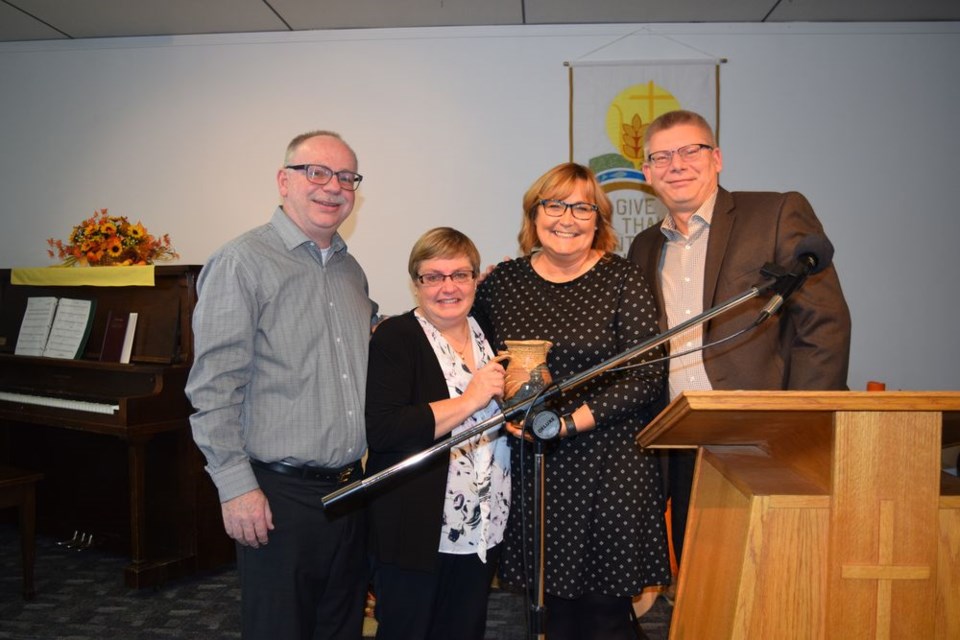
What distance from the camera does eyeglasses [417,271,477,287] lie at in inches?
74.1

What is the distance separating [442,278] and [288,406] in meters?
0.53

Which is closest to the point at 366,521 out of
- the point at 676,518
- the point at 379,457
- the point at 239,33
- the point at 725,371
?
the point at 379,457

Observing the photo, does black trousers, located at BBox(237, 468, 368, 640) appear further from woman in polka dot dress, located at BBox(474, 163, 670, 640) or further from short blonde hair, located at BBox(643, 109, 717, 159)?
short blonde hair, located at BBox(643, 109, 717, 159)

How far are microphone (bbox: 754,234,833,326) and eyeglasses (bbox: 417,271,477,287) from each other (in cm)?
80

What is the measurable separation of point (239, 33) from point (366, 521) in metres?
3.66

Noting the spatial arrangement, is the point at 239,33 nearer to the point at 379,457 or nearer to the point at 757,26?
the point at 757,26

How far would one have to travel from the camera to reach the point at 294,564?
5.97 feet

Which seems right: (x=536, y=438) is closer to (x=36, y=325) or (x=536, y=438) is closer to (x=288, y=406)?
(x=288, y=406)

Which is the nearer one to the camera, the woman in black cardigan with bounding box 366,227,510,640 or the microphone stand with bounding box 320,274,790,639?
the microphone stand with bounding box 320,274,790,639

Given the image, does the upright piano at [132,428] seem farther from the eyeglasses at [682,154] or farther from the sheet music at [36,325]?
the eyeglasses at [682,154]

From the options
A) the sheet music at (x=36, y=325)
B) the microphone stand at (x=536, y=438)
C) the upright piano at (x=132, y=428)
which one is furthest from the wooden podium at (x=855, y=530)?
the sheet music at (x=36, y=325)

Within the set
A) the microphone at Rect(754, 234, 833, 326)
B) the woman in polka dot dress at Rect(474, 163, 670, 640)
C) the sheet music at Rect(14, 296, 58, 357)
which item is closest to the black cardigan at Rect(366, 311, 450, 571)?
the woman in polka dot dress at Rect(474, 163, 670, 640)

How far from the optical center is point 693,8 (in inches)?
160

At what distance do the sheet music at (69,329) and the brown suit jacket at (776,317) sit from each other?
10.2ft
